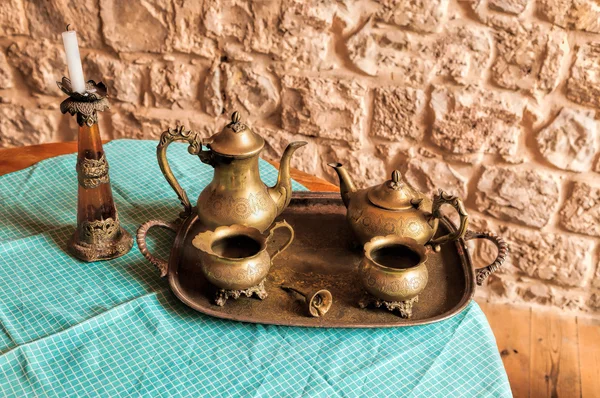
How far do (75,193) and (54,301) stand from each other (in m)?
0.39

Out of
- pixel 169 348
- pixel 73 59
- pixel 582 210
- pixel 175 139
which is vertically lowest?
pixel 582 210

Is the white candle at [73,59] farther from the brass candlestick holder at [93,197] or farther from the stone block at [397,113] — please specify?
the stone block at [397,113]

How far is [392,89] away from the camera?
1819mm

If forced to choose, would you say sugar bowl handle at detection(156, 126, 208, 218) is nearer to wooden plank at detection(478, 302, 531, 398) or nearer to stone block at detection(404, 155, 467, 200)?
stone block at detection(404, 155, 467, 200)

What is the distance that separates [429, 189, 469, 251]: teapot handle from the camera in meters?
1.12

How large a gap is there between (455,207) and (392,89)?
787 mm

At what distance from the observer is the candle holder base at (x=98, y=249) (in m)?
1.19

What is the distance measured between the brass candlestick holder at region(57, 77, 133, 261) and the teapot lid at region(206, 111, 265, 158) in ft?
0.70

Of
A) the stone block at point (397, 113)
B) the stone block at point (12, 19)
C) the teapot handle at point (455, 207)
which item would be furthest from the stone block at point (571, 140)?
the stone block at point (12, 19)

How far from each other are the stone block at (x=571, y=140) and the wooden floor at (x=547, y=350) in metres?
0.56

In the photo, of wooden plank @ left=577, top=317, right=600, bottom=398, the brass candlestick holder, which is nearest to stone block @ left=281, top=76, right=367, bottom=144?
the brass candlestick holder

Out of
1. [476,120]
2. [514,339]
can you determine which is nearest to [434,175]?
[476,120]

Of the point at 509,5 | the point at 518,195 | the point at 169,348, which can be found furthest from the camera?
the point at 518,195

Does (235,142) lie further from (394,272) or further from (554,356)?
(554,356)
